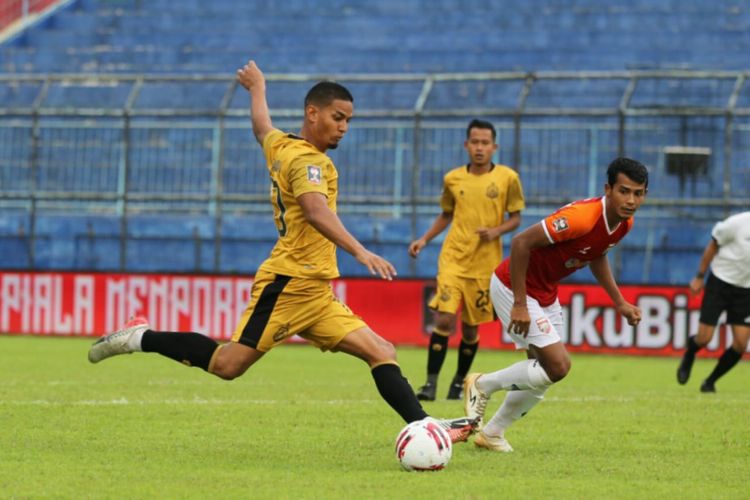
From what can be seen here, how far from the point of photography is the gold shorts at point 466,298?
1290 centimetres

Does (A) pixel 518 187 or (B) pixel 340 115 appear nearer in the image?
(B) pixel 340 115

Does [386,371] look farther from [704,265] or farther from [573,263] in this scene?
[704,265]

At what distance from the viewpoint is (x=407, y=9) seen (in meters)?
29.4

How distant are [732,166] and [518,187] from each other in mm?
9345

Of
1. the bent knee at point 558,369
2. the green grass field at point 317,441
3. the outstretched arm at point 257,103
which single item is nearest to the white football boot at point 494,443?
the green grass field at point 317,441

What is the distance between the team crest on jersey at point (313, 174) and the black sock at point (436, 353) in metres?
4.96

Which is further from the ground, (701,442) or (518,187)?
(518,187)

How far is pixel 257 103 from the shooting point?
890 cm

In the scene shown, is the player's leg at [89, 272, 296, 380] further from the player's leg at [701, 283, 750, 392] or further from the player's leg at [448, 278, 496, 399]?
the player's leg at [701, 283, 750, 392]

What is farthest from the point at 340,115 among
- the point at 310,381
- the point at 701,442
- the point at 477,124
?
the point at 310,381

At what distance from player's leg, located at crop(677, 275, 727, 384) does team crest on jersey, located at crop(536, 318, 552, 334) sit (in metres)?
6.03

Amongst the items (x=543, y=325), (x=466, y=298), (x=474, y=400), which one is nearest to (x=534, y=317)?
(x=543, y=325)

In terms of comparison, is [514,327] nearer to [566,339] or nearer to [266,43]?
[566,339]

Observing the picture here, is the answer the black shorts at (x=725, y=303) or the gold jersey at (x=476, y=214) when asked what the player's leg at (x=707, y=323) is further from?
the gold jersey at (x=476, y=214)
